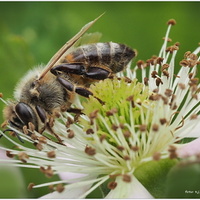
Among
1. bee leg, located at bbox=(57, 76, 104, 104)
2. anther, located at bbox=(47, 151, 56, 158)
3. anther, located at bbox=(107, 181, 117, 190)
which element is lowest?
anther, located at bbox=(107, 181, 117, 190)

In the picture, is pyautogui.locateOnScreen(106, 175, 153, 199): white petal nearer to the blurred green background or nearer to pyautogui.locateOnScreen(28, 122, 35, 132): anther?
pyautogui.locateOnScreen(28, 122, 35, 132): anther

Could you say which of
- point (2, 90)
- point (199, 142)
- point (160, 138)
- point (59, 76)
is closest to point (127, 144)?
point (160, 138)

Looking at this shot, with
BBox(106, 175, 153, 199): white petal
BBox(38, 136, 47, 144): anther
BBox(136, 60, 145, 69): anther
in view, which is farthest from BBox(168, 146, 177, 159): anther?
BBox(136, 60, 145, 69): anther

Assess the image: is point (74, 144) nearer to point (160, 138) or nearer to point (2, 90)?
point (160, 138)

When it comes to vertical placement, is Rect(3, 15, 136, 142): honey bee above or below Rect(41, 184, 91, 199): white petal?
above

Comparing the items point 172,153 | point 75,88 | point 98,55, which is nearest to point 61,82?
point 75,88

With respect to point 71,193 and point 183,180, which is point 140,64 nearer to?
point 71,193
